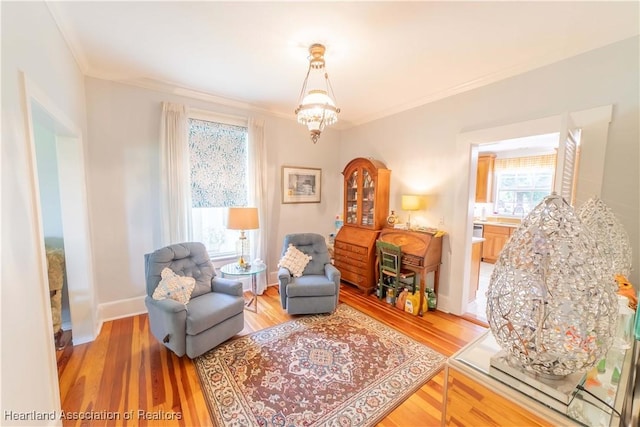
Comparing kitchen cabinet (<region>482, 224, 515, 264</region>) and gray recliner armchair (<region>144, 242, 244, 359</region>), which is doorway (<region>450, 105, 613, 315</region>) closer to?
gray recliner armchair (<region>144, 242, 244, 359</region>)

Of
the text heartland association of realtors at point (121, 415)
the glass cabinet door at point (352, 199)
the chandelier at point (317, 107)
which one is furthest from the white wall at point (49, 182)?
the glass cabinet door at point (352, 199)

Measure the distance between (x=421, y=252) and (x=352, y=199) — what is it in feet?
4.99

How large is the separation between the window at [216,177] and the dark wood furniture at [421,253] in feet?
7.82

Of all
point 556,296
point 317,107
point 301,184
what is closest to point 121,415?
point 556,296

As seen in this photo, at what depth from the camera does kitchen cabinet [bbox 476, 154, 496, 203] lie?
565cm

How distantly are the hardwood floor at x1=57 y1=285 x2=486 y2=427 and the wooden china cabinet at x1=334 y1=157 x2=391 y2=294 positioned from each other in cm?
92

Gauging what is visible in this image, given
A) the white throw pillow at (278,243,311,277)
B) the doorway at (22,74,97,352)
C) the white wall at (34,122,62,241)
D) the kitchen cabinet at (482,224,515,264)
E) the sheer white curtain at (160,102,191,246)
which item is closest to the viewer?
the doorway at (22,74,97,352)

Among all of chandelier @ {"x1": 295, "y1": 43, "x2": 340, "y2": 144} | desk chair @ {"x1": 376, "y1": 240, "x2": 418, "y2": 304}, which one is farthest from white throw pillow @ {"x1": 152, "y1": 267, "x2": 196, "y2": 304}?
desk chair @ {"x1": 376, "y1": 240, "x2": 418, "y2": 304}

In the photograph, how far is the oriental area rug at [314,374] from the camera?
1748mm

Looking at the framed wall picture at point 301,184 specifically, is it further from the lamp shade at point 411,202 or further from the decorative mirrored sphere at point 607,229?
the decorative mirrored sphere at point 607,229

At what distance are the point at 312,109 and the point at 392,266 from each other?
2305mm

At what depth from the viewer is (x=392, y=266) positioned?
11.2 feet

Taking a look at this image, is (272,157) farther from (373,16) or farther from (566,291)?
(566,291)

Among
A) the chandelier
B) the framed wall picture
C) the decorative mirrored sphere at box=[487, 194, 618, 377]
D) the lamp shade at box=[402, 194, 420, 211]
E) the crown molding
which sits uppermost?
the crown molding
